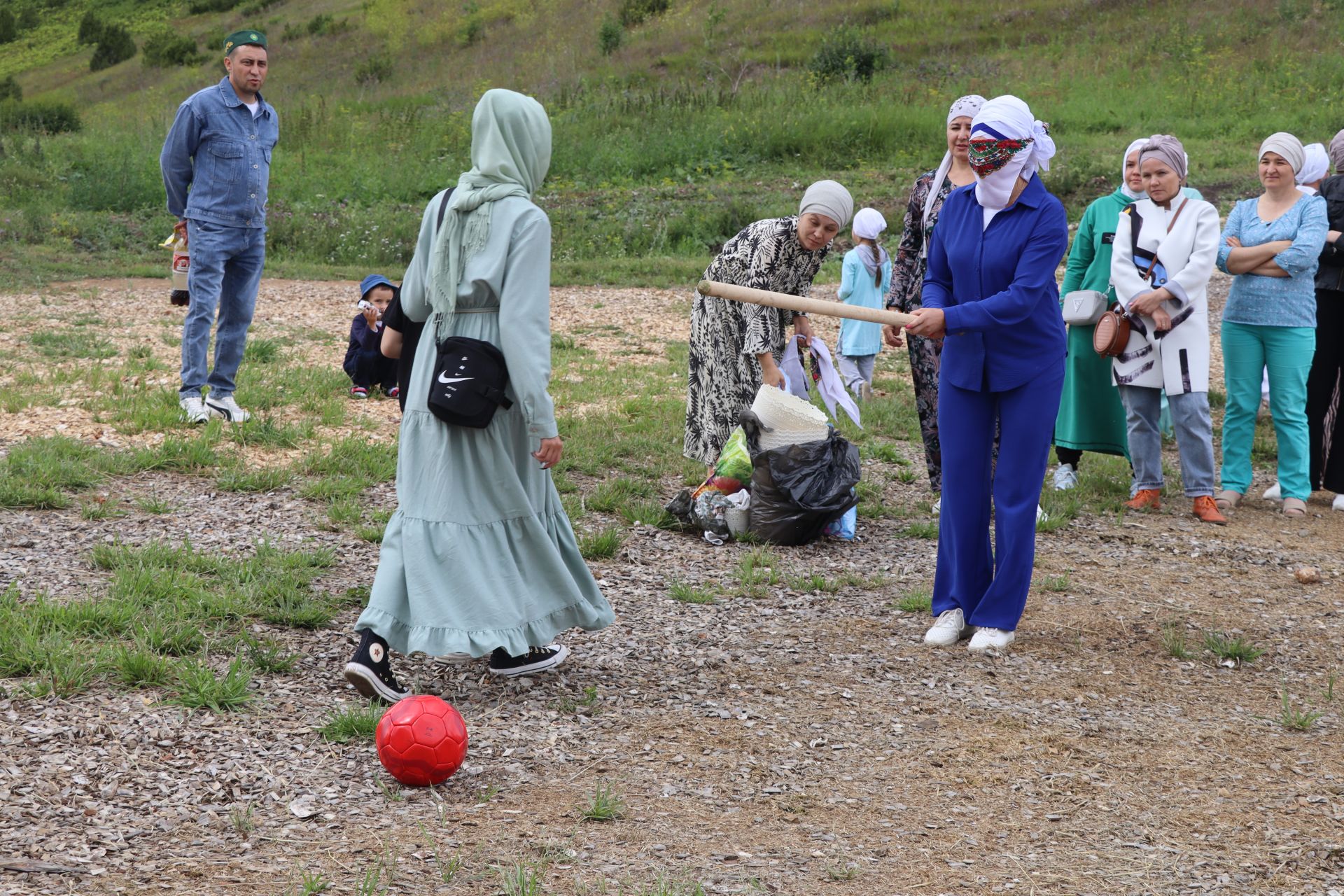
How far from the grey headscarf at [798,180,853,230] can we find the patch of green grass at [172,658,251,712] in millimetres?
3395

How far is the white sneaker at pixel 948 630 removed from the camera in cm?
511

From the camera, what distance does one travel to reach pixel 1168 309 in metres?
7.05

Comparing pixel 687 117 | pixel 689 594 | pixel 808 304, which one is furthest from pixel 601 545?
pixel 687 117

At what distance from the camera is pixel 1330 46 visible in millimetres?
26453

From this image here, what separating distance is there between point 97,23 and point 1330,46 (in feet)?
167

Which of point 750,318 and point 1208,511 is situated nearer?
point 750,318

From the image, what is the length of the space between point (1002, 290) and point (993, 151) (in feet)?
1.73

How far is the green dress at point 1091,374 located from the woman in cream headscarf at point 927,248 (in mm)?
1157

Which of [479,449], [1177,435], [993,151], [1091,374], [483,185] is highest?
[993,151]

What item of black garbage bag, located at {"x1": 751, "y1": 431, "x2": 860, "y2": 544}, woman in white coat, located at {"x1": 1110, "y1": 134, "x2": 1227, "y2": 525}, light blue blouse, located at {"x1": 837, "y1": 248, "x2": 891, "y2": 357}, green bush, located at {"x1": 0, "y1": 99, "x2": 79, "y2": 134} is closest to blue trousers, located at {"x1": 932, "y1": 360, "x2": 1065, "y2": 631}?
black garbage bag, located at {"x1": 751, "y1": 431, "x2": 860, "y2": 544}

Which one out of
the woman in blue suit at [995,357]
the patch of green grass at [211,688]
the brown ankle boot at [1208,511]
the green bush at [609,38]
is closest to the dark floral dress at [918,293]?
the woman in blue suit at [995,357]

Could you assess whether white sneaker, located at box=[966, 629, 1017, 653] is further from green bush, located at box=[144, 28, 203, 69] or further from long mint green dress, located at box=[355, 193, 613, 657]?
green bush, located at box=[144, 28, 203, 69]

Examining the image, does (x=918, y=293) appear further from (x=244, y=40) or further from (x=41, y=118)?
(x=41, y=118)

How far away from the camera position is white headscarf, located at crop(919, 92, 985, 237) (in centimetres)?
614
